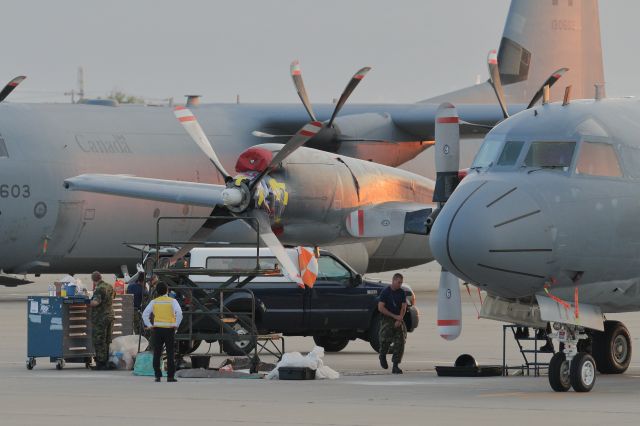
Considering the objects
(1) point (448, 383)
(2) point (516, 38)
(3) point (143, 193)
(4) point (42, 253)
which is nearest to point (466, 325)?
(3) point (143, 193)

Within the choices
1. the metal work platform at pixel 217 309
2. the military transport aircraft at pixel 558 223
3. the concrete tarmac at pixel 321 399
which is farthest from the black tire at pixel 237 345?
the military transport aircraft at pixel 558 223

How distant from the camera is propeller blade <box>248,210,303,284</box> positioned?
A: 2003cm

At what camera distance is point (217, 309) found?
63.9 ft

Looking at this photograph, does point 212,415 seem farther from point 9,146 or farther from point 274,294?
point 9,146

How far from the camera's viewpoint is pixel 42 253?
98.3 feet

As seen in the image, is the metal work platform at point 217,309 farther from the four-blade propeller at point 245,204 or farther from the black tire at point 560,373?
the black tire at point 560,373

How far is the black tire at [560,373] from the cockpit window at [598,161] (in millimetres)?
1930

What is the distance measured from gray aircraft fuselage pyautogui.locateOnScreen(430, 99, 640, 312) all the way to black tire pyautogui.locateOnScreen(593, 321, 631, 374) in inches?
80.5

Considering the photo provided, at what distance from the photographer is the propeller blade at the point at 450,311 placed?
17406 mm

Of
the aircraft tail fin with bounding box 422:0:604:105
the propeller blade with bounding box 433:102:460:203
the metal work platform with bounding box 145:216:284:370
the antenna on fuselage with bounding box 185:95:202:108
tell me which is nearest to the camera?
the propeller blade with bounding box 433:102:460:203

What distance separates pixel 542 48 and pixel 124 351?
2251cm

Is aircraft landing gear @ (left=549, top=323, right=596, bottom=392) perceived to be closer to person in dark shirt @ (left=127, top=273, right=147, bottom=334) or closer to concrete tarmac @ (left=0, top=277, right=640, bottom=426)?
concrete tarmac @ (left=0, top=277, right=640, bottom=426)

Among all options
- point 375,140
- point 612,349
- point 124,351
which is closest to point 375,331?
point 124,351

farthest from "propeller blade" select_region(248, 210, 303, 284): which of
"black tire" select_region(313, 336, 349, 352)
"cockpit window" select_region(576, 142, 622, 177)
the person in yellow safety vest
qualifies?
"cockpit window" select_region(576, 142, 622, 177)
